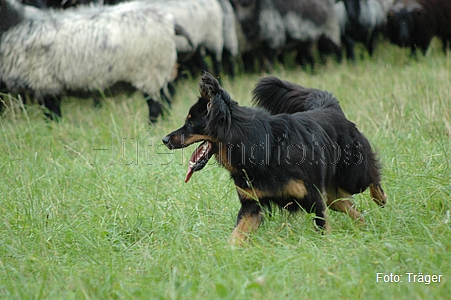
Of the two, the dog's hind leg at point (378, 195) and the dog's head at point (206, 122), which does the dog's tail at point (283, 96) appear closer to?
the dog's hind leg at point (378, 195)

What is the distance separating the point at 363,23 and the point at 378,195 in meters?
8.09

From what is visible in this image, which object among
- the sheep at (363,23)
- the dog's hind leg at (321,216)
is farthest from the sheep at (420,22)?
the dog's hind leg at (321,216)

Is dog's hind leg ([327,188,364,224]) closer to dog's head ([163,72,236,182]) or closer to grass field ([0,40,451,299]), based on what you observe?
grass field ([0,40,451,299])

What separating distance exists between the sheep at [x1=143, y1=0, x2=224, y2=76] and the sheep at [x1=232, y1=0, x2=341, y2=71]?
1.09 metres

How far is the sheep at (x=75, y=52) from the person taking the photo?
7.36 m

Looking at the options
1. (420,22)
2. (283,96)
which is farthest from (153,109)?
(420,22)

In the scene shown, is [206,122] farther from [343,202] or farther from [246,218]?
[343,202]

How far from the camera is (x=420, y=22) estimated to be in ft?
36.1

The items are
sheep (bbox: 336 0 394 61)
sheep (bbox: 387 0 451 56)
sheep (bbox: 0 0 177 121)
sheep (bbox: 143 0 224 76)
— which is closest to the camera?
sheep (bbox: 0 0 177 121)

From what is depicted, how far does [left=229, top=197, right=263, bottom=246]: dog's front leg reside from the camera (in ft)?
12.2

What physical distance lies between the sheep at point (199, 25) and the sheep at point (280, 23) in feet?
3.59

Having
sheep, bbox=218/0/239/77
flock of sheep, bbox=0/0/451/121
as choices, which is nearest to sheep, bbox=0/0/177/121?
flock of sheep, bbox=0/0/451/121

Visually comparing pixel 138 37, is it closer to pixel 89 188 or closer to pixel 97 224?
pixel 89 188

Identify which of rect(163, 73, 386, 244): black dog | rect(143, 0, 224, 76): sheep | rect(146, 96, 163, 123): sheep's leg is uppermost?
rect(163, 73, 386, 244): black dog
